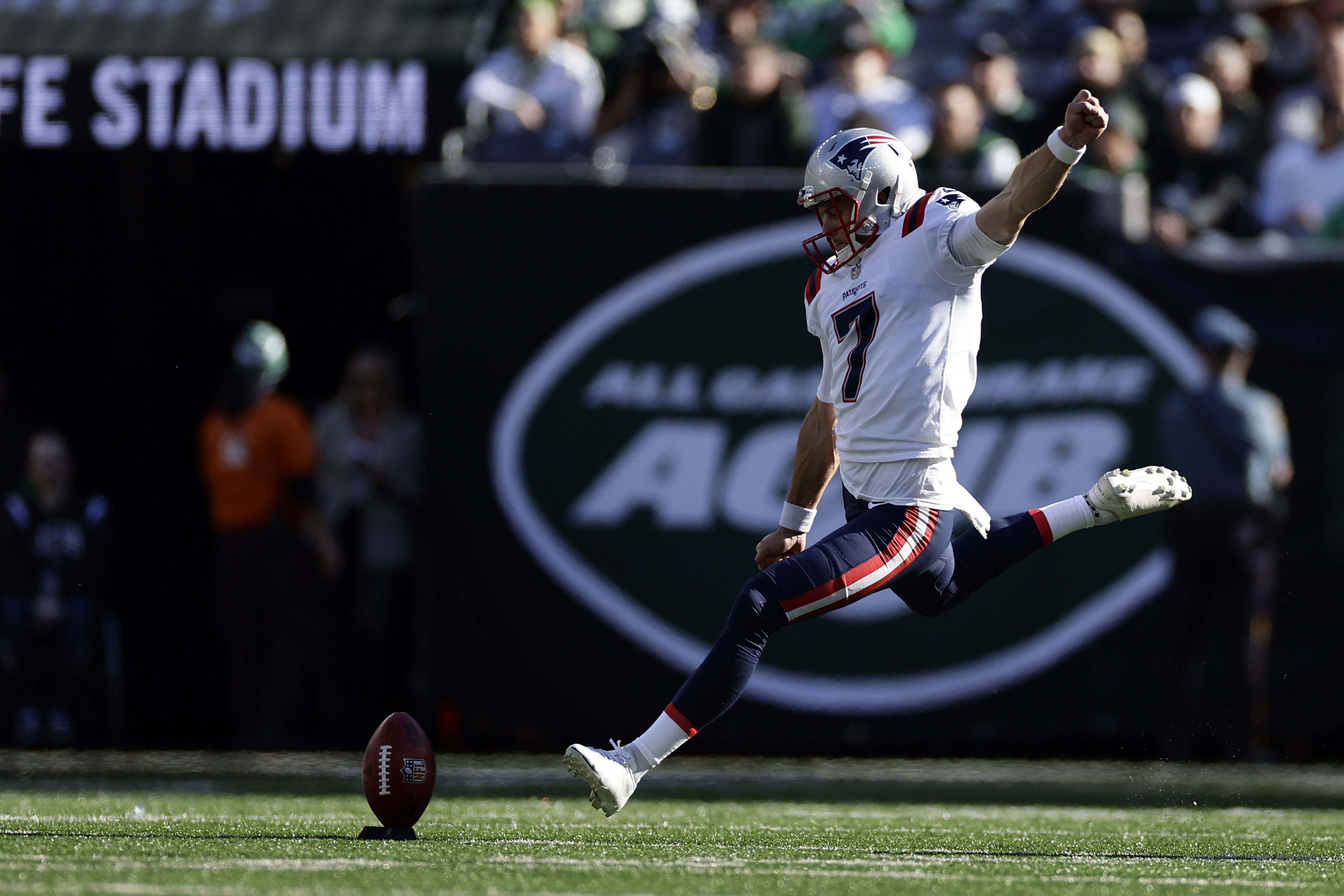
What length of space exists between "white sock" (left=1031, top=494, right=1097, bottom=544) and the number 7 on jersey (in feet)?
2.26

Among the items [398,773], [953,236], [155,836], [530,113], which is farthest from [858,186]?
[530,113]

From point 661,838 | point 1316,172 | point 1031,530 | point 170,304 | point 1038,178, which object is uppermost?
point 1316,172

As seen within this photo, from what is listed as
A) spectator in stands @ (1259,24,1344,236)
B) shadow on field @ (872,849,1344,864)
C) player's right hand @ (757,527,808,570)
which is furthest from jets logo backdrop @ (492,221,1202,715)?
shadow on field @ (872,849,1344,864)

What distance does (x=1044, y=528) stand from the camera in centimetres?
546

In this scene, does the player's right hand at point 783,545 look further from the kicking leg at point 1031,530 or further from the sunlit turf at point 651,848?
the sunlit turf at point 651,848

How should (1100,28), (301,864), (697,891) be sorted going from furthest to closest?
(1100,28) < (301,864) < (697,891)

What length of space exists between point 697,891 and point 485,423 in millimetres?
4748

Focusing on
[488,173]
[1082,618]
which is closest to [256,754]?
[488,173]

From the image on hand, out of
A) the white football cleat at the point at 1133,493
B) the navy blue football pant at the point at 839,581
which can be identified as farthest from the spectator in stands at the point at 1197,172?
the navy blue football pant at the point at 839,581

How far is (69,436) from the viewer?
10227mm

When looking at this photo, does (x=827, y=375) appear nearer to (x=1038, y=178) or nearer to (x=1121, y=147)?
(x=1038, y=178)

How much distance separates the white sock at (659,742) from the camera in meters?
4.96

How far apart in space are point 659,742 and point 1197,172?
5553mm

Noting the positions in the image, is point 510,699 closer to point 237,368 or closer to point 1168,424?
point 237,368
